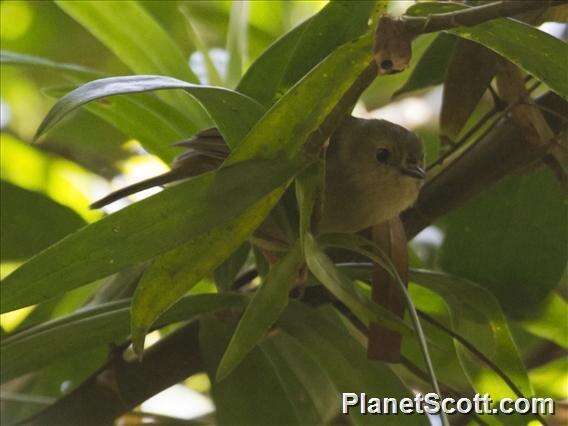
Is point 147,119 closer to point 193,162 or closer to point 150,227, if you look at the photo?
point 193,162

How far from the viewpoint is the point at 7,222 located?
2.58 feet

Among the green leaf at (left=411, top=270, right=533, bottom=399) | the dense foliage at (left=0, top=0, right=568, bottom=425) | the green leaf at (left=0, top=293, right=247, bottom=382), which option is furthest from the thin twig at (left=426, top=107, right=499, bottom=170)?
the green leaf at (left=0, top=293, right=247, bottom=382)

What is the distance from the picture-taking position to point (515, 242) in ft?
2.47

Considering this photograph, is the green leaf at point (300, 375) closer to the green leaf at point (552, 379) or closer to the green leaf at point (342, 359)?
the green leaf at point (342, 359)

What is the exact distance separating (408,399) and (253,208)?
0.17 m

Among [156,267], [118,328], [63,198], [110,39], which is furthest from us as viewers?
[63,198]

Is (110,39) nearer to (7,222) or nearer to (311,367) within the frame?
Result: (7,222)

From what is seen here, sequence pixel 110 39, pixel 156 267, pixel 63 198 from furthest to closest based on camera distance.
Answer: pixel 63 198
pixel 110 39
pixel 156 267

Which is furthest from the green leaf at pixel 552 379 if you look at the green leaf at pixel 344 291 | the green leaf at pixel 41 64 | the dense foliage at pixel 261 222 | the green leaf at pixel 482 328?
the green leaf at pixel 41 64

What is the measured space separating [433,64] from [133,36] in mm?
251

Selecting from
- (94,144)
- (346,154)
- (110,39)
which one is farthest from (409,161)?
(94,144)

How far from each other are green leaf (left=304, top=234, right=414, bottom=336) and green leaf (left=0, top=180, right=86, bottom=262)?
1.16ft

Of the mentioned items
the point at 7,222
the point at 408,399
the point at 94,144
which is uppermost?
the point at 94,144

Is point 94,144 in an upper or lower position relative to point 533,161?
upper
